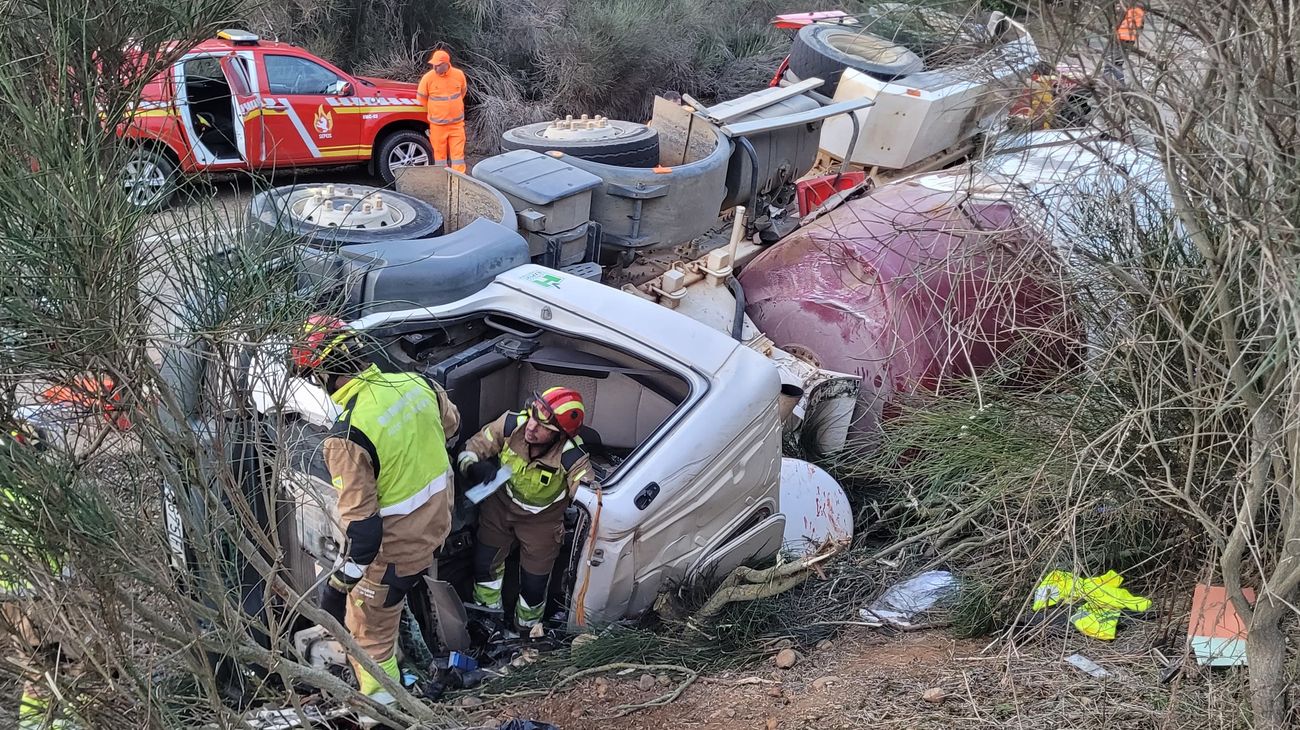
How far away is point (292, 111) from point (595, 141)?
4.04m

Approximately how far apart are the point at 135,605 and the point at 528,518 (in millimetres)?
2479

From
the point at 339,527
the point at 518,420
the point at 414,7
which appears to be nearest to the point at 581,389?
the point at 518,420

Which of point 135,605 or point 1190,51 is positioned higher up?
point 1190,51

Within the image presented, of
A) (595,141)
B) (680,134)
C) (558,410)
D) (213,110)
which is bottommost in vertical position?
(213,110)

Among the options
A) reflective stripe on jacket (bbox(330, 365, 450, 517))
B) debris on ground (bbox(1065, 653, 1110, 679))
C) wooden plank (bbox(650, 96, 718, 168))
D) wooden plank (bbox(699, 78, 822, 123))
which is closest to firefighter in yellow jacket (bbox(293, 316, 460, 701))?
reflective stripe on jacket (bbox(330, 365, 450, 517))

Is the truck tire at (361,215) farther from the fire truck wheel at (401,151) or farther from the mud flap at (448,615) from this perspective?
the fire truck wheel at (401,151)

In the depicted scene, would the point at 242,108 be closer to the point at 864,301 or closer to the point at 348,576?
the point at 864,301

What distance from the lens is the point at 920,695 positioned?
12.7ft

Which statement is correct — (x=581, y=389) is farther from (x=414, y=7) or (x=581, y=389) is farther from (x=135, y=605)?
(x=414, y=7)

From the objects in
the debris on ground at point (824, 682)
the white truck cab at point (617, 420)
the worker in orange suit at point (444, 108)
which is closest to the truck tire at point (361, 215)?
the white truck cab at point (617, 420)

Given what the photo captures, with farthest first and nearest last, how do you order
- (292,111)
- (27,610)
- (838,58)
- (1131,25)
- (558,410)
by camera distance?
(292,111) < (838,58) < (558,410) < (1131,25) < (27,610)

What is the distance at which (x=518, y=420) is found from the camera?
4.65m

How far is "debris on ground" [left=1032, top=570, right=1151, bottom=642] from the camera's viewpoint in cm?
414

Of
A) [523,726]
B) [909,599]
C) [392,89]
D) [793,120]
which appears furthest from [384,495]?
[392,89]
